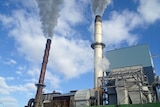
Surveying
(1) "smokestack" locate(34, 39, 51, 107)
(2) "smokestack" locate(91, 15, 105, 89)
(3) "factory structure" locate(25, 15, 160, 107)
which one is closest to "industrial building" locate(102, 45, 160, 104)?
(3) "factory structure" locate(25, 15, 160, 107)

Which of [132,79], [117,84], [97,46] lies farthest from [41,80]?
[132,79]

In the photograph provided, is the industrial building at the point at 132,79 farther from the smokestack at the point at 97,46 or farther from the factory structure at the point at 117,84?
the smokestack at the point at 97,46

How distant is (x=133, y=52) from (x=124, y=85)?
32.1 feet

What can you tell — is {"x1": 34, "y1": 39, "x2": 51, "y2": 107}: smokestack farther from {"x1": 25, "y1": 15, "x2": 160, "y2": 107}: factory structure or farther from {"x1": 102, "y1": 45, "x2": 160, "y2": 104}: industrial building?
{"x1": 102, "y1": 45, "x2": 160, "y2": 104}: industrial building

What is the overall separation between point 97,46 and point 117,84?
10.1 m

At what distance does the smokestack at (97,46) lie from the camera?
103 ft

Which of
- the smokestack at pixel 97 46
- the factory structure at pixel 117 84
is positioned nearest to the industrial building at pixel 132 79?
the factory structure at pixel 117 84

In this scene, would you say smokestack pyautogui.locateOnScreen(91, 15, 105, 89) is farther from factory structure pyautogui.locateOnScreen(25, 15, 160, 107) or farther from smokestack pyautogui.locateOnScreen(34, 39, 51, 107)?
smokestack pyautogui.locateOnScreen(34, 39, 51, 107)

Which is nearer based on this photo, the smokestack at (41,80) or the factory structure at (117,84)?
the factory structure at (117,84)

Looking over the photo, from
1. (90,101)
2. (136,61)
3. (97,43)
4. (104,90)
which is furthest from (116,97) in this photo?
(97,43)

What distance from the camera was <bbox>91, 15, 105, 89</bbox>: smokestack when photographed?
31336mm

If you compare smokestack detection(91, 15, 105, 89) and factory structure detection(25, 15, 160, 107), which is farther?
smokestack detection(91, 15, 105, 89)

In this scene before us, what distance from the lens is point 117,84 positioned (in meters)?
25.5

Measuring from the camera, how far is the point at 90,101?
1075 inches
